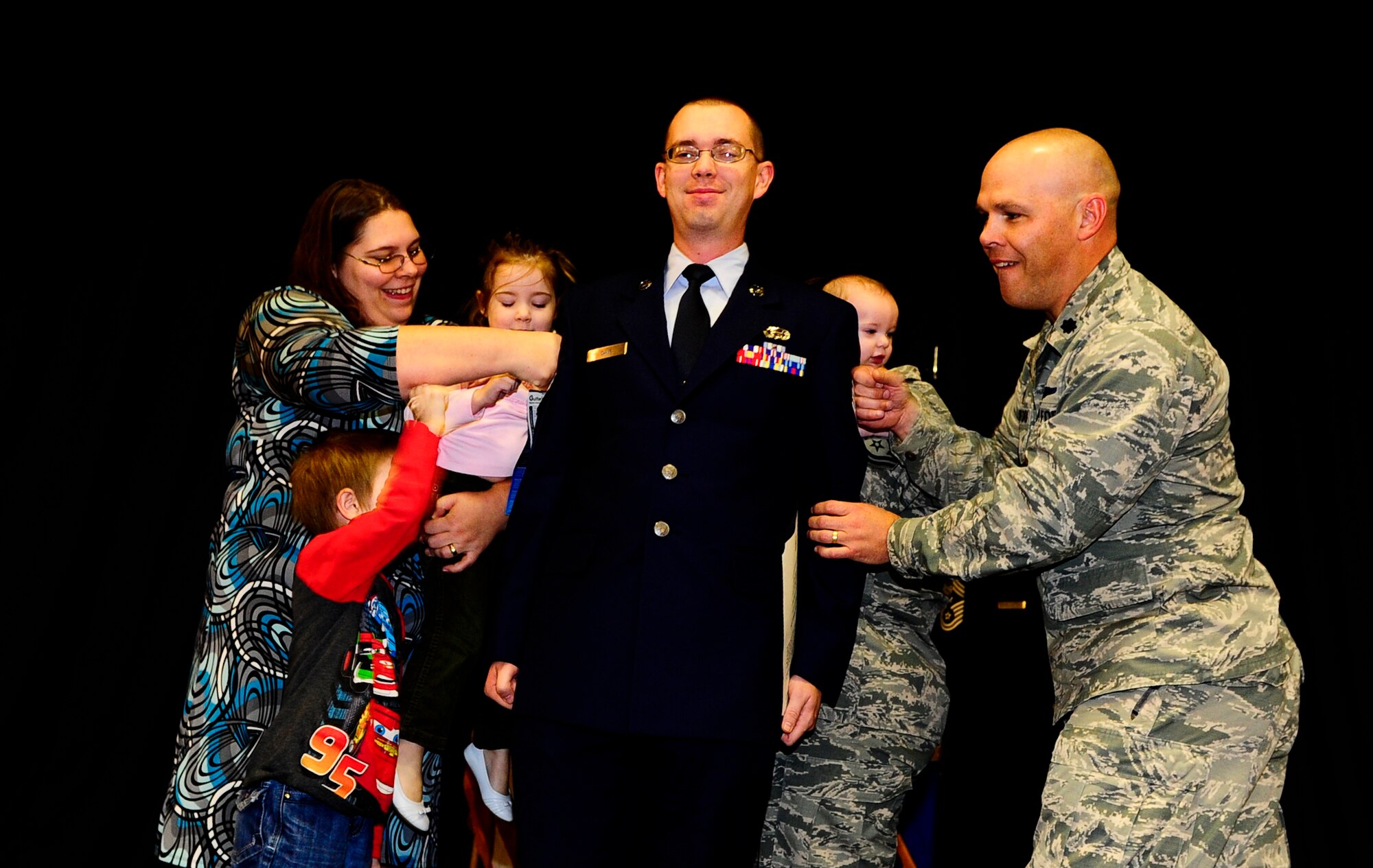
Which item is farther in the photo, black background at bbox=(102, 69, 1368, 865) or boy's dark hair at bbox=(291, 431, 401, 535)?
black background at bbox=(102, 69, 1368, 865)

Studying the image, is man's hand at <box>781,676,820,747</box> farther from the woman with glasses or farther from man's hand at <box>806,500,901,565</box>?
the woman with glasses

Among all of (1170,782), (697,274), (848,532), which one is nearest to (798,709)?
(848,532)

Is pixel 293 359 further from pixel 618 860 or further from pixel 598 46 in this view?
pixel 598 46

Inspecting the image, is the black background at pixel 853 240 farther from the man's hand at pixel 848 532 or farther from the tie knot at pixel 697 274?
the man's hand at pixel 848 532

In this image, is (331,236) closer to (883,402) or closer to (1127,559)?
(883,402)

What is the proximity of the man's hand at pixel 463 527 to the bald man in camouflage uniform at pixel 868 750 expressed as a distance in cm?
83

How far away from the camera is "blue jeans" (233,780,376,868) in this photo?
237cm

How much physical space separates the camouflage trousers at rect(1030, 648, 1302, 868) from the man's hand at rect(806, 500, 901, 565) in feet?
1.58

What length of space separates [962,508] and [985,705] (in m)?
1.90

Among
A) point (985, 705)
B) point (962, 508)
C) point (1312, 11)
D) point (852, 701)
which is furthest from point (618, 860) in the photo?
point (1312, 11)

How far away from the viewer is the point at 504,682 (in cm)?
234

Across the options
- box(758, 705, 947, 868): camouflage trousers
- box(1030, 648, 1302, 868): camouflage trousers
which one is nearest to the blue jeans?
box(758, 705, 947, 868): camouflage trousers

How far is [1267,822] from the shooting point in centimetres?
217

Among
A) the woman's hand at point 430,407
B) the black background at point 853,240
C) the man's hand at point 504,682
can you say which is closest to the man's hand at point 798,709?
the man's hand at point 504,682
